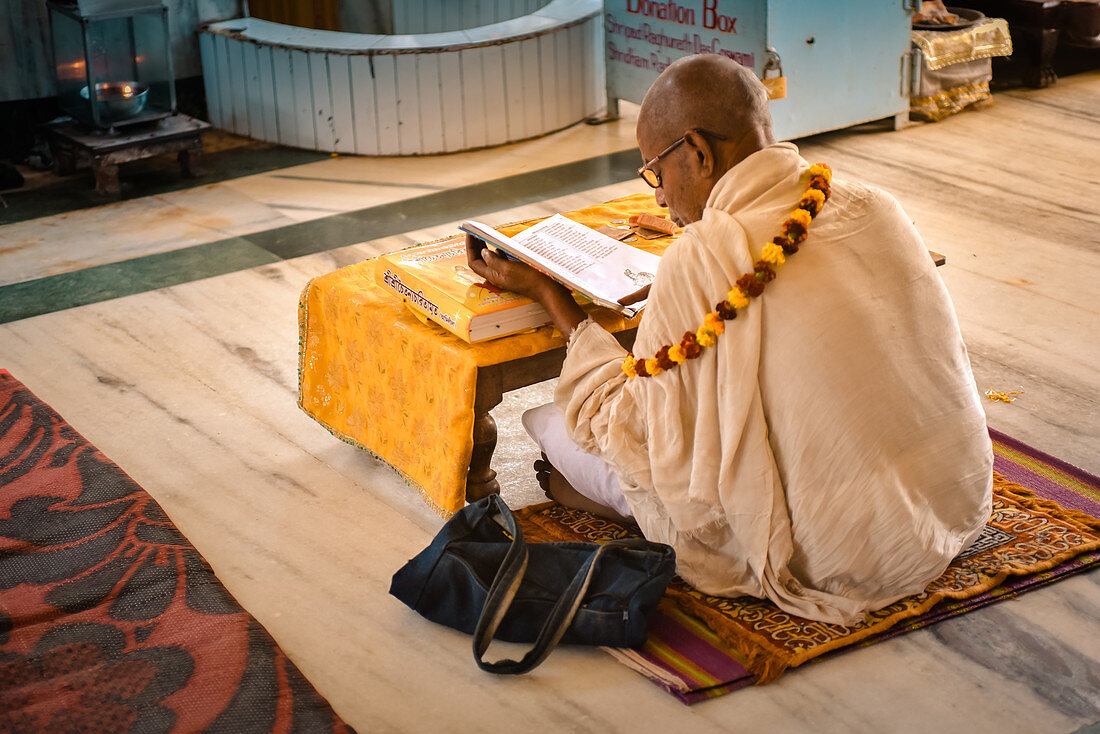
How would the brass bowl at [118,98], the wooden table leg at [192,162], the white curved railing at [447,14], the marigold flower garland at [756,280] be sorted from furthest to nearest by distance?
1. the white curved railing at [447,14]
2. the wooden table leg at [192,162]
3. the brass bowl at [118,98]
4. the marigold flower garland at [756,280]

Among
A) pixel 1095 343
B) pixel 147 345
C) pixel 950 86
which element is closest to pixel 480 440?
pixel 147 345

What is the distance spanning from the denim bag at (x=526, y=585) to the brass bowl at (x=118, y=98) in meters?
3.84

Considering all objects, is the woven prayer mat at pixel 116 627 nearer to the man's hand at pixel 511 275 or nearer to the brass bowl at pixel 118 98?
the man's hand at pixel 511 275

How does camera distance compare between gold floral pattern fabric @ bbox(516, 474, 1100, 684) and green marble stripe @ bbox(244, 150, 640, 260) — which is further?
green marble stripe @ bbox(244, 150, 640, 260)

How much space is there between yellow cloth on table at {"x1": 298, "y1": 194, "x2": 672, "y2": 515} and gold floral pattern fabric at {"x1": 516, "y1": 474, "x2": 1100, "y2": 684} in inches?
11.7

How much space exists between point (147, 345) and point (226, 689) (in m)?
1.98

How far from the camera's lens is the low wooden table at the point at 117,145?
213 inches

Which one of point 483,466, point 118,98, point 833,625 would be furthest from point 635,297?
point 118,98

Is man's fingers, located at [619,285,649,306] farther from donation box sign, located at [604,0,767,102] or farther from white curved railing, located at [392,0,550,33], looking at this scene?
white curved railing, located at [392,0,550,33]

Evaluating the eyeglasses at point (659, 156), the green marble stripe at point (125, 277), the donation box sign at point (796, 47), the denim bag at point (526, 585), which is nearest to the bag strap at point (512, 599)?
the denim bag at point (526, 585)

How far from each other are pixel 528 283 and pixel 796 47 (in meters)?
3.47

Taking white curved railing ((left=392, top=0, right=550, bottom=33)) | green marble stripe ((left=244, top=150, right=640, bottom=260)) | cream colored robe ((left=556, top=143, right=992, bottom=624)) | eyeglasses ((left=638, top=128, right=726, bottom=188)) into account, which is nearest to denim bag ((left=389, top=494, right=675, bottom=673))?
cream colored robe ((left=556, top=143, right=992, bottom=624))

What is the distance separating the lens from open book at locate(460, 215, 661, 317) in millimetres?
2406

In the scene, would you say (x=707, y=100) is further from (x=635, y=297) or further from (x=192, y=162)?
(x=192, y=162)
